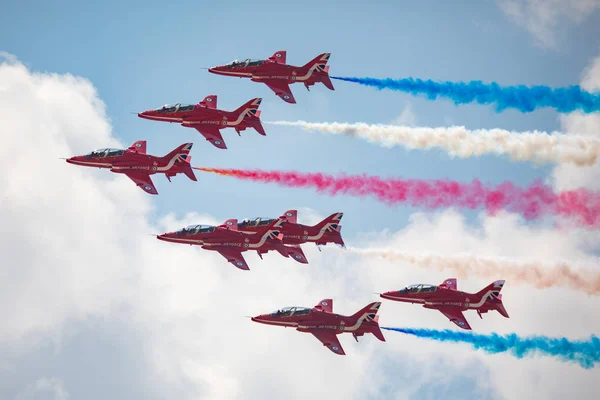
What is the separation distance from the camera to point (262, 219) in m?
153

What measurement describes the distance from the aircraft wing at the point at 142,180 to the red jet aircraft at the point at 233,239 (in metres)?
5.06

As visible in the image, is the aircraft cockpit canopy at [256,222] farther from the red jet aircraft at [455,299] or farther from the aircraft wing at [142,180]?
the red jet aircraft at [455,299]

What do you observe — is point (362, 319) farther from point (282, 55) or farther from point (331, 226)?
point (282, 55)

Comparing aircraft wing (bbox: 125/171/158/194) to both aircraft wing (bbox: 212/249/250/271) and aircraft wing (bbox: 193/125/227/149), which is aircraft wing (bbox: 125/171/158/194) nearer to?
aircraft wing (bbox: 193/125/227/149)

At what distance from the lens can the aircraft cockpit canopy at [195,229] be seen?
14950cm

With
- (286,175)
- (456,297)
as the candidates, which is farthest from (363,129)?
(456,297)

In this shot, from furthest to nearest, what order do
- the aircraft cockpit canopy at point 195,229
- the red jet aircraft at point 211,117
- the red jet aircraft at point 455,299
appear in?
the red jet aircraft at point 211,117 → the red jet aircraft at point 455,299 → the aircraft cockpit canopy at point 195,229

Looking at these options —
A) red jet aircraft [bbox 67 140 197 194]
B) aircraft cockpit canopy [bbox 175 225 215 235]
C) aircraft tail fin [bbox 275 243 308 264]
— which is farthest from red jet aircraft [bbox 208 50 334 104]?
aircraft cockpit canopy [bbox 175 225 215 235]

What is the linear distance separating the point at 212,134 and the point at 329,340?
22418 mm

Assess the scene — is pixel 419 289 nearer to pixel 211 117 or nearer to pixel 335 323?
pixel 335 323

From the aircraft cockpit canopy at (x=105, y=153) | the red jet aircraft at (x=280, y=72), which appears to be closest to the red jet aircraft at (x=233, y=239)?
the aircraft cockpit canopy at (x=105, y=153)

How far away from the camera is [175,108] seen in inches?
6009

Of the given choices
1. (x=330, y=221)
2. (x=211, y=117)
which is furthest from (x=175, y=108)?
(x=330, y=221)

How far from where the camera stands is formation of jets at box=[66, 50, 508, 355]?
14850 cm
